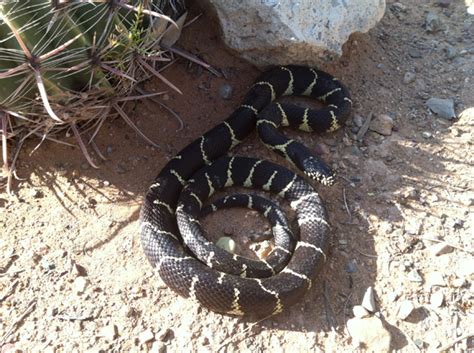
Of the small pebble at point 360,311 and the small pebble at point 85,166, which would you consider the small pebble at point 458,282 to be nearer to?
the small pebble at point 360,311

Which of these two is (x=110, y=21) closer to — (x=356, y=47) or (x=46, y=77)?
(x=46, y=77)

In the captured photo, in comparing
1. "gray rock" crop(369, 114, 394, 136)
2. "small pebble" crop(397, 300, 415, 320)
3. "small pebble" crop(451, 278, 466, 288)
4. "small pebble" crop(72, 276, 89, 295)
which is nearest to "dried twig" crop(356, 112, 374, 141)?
"gray rock" crop(369, 114, 394, 136)

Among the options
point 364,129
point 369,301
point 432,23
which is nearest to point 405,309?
point 369,301

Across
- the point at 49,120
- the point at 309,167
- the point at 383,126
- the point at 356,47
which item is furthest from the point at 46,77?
the point at 356,47

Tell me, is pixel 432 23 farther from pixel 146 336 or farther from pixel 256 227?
pixel 146 336

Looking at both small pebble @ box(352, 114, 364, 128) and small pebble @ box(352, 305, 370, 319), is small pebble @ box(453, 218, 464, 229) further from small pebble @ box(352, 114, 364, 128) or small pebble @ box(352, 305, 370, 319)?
small pebble @ box(352, 114, 364, 128)

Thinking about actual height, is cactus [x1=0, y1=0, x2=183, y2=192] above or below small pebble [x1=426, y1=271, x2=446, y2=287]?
above
